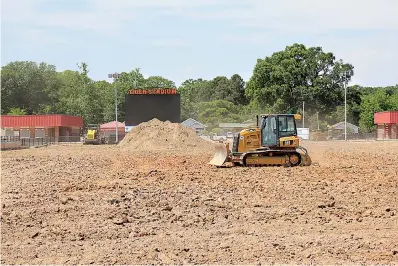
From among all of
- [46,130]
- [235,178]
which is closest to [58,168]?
[235,178]

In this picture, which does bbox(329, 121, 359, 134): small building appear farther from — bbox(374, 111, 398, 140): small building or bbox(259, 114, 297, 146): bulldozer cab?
bbox(259, 114, 297, 146): bulldozer cab

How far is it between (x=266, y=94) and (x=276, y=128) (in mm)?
87453

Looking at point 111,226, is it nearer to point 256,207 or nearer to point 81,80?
point 256,207

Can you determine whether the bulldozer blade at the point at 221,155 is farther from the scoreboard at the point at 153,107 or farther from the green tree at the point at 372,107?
the green tree at the point at 372,107

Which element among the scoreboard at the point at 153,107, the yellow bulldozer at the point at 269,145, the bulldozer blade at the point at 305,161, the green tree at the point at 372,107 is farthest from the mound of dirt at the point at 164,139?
the green tree at the point at 372,107

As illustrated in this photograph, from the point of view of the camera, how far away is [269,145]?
2848 centimetres

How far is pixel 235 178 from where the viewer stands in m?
23.1

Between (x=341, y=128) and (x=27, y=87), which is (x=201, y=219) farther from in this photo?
(x=27, y=87)

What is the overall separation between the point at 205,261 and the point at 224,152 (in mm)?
19095

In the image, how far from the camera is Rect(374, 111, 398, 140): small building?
3585 inches

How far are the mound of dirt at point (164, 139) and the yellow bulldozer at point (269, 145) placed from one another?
67.4ft

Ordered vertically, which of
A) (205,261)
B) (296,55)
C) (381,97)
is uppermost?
(296,55)

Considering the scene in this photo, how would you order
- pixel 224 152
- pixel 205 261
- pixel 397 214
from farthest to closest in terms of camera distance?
pixel 224 152 < pixel 397 214 < pixel 205 261

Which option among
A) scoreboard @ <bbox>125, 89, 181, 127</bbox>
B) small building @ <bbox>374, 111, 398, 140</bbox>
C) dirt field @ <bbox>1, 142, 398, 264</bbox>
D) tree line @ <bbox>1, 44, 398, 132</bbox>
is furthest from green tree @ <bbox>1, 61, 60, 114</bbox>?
dirt field @ <bbox>1, 142, 398, 264</bbox>
